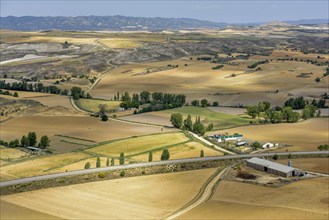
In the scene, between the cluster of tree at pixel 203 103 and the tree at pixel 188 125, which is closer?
the tree at pixel 188 125

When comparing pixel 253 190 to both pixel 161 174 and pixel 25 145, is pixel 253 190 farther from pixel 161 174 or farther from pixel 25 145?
pixel 25 145

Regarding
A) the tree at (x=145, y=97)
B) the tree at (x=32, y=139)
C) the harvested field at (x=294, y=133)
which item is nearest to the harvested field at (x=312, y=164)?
the harvested field at (x=294, y=133)

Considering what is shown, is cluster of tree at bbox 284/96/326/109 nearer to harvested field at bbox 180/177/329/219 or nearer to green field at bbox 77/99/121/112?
green field at bbox 77/99/121/112

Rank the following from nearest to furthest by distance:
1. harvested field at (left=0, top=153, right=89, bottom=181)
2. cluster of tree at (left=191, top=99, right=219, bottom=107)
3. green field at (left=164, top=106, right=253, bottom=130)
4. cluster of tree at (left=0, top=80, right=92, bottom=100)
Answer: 1. harvested field at (left=0, top=153, right=89, bottom=181)
2. green field at (left=164, top=106, right=253, bottom=130)
3. cluster of tree at (left=191, top=99, right=219, bottom=107)
4. cluster of tree at (left=0, top=80, right=92, bottom=100)

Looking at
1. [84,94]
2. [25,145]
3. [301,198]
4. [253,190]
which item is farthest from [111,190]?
[84,94]

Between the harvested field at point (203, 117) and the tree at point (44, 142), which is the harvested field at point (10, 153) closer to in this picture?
the tree at point (44, 142)

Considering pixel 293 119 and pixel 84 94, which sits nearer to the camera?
pixel 293 119

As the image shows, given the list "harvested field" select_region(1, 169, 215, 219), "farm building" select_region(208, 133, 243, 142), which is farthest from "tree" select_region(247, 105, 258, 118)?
"harvested field" select_region(1, 169, 215, 219)
